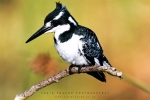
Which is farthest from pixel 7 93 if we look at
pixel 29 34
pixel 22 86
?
pixel 29 34

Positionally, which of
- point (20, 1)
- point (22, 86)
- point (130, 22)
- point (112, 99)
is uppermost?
point (20, 1)

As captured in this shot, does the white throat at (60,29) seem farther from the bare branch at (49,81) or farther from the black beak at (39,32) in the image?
the bare branch at (49,81)

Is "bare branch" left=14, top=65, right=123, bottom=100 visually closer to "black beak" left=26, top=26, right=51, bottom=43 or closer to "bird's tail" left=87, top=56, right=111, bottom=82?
"bird's tail" left=87, top=56, right=111, bottom=82

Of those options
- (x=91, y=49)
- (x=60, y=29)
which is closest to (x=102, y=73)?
(x=91, y=49)

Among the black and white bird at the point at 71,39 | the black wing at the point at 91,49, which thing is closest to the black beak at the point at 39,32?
the black and white bird at the point at 71,39

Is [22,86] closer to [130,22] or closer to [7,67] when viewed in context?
[7,67]

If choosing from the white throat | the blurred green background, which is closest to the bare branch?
the blurred green background
